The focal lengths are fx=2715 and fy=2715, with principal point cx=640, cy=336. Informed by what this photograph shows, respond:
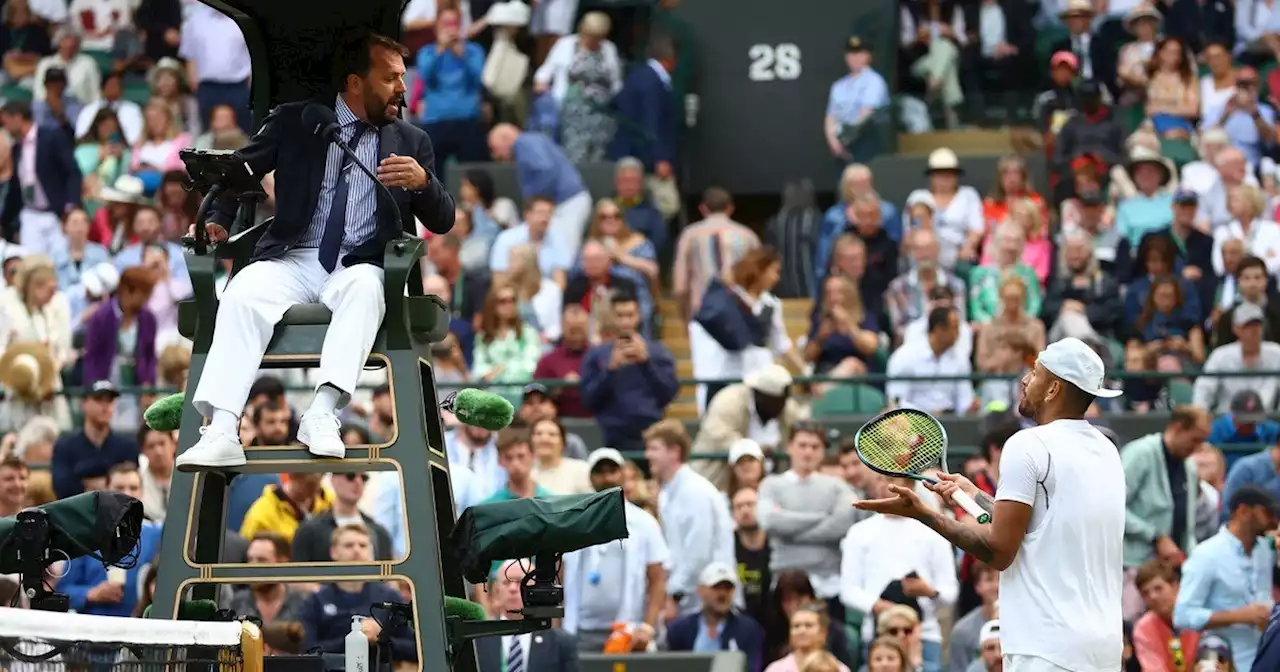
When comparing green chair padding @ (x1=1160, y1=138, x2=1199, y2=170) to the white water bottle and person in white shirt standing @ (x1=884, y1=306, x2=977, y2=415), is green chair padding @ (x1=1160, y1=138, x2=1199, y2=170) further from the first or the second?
the white water bottle

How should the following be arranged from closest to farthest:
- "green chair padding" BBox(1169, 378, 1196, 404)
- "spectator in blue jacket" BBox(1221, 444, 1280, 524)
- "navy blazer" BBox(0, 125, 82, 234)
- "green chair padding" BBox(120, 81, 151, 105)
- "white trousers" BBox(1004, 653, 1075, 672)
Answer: "white trousers" BBox(1004, 653, 1075, 672) < "spectator in blue jacket" BBox(1221, 444, 1280, 524) < "green chair padding" BBox(1169, 378, 1196, 404) < "navy blazer" BBox(0, 125, 82, 234) < "green chair padding" BBox(120, 81, 151, 105)

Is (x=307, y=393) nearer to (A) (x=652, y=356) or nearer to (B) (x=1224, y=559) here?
(A) (x=652, y=356)

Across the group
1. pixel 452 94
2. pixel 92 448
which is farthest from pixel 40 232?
pixel 92 448

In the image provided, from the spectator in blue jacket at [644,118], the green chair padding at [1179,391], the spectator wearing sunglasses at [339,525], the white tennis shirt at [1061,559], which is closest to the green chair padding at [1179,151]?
the green chair padding at [1179,391]

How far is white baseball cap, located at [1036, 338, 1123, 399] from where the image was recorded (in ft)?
29.5

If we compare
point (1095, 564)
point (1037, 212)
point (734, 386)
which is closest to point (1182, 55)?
point (1037, 212)

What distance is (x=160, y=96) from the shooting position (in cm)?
2417

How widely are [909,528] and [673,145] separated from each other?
30.2ft

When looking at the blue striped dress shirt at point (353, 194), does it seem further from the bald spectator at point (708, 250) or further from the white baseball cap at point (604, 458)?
the bald spectator at point (708, 250)

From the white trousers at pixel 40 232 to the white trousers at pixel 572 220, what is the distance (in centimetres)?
410

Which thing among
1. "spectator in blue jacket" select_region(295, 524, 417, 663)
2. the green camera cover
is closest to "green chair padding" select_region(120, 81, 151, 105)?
"spectator in blue jacket" select_region(295, 524, 417, 663)

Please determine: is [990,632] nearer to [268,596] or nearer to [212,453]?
[268,596]

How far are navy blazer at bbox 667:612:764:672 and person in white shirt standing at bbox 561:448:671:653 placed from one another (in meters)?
0.18

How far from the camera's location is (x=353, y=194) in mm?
9859
